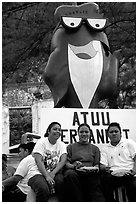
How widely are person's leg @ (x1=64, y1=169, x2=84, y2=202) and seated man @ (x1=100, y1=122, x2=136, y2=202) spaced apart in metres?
0.24

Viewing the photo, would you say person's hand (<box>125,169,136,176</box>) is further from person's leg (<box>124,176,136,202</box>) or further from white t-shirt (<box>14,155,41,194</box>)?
white t-shirt (<box>14,155,41,194</box>)

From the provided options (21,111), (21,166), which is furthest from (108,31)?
(21,166)

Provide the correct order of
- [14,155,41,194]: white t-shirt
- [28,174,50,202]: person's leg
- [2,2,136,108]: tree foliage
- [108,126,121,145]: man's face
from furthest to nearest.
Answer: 1. [2,2,136,108]: tree foliage
2. [108,126,121,145]: man's face
3. [14,155,41,194]: white t-shirt
4. [28,174,50,202]: person's leg

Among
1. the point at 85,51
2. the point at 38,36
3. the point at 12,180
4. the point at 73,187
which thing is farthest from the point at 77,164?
the point at 38,36

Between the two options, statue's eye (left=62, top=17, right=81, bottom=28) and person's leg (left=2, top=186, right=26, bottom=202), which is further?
statue's eye (left=62, top=17, right=81, bottom=28)

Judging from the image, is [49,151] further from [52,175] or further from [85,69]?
[85,69]

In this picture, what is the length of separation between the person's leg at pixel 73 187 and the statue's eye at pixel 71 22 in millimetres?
2218

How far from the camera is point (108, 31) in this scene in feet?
24.5

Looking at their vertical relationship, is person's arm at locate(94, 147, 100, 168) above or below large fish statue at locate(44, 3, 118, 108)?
below

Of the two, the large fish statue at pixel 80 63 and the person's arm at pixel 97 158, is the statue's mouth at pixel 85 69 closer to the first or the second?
the large fish statue at pixel 80 63

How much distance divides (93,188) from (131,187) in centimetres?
32

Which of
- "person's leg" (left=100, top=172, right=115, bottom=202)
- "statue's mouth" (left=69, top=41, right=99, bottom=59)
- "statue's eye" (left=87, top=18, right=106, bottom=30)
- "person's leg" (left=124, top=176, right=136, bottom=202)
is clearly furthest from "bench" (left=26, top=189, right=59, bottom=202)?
"statue's eye" (left=87, top=18, right=106, bottom=30)

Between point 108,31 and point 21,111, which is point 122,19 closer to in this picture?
point 108,31

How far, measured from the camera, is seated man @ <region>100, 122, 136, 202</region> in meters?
3.43
